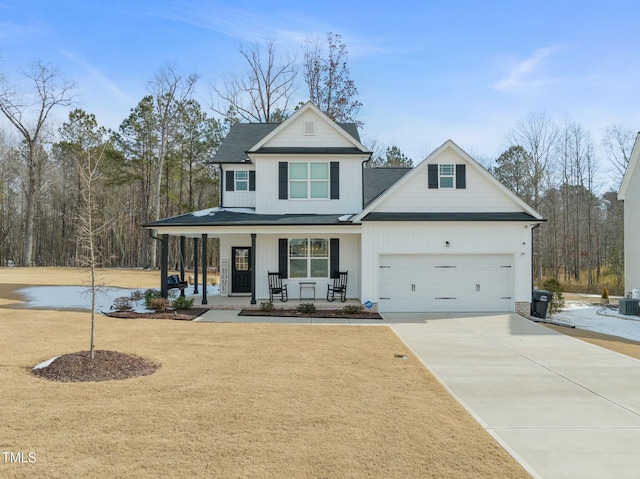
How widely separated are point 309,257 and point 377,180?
554cm

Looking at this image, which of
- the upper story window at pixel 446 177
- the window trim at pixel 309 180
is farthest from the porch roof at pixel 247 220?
the upper story window at pixel 446 177

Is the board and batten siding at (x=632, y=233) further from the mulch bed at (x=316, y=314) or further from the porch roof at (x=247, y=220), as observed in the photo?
the porch roof at (x=247, y=220)

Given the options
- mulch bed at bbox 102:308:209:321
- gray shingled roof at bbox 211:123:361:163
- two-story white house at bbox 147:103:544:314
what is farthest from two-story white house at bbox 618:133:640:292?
mulch bed at bbox 102:308:209:321

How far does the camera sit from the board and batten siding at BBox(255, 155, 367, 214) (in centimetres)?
1761

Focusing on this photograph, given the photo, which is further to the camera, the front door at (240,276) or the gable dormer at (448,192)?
the front door at (240,276)

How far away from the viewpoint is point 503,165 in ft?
117

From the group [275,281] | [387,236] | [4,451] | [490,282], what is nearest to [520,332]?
[490,282]

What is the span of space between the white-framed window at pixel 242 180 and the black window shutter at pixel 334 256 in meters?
4.77

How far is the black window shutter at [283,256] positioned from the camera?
1712 centimetres

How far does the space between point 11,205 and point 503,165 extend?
152 feet

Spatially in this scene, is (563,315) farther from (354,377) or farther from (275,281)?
(354,377)

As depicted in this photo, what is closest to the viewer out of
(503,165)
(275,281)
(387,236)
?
(387,236)

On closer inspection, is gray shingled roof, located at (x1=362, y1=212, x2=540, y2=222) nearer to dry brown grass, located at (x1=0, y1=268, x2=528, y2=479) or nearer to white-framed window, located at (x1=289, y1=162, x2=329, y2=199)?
white-framed window, located at (x1=289, y1=162, x2=329, y2=199)

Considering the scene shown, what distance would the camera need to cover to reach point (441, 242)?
15.7 meters
